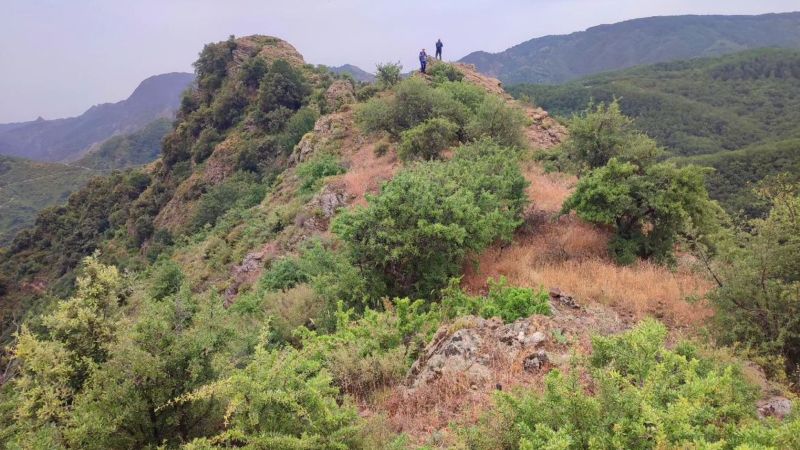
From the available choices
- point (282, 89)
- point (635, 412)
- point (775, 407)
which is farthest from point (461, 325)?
point (282, 89)

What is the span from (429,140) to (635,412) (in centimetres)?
1401

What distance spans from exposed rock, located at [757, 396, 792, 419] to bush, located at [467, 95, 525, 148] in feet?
42.7

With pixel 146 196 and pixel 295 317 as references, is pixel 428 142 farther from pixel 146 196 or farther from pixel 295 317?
pixel 146 196

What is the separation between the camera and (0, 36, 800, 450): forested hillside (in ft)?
12.9

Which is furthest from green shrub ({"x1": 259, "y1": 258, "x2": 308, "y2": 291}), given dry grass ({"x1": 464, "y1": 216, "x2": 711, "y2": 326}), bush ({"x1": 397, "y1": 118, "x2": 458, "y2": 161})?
bush ({"x1": 397, "y1": 118, "x2": 458, "y2": 161})

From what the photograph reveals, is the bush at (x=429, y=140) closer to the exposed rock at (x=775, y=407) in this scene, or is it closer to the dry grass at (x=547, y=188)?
the dry grass at (x=547, y=188)

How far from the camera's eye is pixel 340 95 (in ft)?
108

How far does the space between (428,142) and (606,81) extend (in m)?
147

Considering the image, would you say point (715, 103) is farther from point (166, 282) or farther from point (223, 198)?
point (166, 282)

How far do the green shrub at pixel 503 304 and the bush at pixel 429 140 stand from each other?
10.0 metres

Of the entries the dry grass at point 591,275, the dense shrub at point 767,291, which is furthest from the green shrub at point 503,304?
the dense shrub at point 767,291

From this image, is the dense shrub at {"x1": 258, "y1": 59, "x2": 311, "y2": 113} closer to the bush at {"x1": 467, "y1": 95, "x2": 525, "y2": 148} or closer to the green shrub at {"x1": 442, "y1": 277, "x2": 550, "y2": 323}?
the bush at {"x1": 467, "y1": 95, "x2": 525, "y2": 148}

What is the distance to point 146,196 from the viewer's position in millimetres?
41844

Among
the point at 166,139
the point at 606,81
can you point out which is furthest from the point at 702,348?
the point at 606,81
